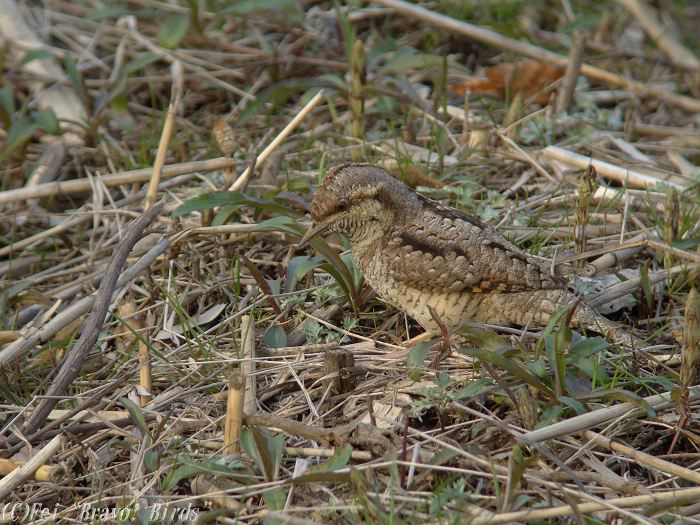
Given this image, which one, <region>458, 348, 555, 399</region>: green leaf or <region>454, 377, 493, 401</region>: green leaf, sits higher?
<region>458, 348, 555, 399</region>: green leaf

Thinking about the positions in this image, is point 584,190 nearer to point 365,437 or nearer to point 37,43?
point 365,437

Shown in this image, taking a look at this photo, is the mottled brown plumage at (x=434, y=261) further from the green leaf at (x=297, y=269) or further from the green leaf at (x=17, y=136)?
the green leaf at (x=17, y=136)

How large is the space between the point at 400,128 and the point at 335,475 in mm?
3348

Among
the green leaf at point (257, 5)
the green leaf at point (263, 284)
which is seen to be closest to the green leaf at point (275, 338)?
the green leaf at point (263, 284)

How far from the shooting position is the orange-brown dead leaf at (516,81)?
242 inches

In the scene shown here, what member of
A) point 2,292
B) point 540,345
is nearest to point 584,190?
point 540,345

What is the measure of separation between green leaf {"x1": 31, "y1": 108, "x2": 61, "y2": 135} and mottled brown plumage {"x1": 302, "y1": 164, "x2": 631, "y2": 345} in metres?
2.49

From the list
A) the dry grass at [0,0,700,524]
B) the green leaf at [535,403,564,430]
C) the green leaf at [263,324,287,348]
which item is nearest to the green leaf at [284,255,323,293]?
the dry grass at [0,0,700,524]

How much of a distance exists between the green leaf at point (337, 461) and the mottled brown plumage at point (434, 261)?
0.90 metres

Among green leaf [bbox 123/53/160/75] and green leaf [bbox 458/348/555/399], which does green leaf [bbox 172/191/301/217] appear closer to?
green leaf [bbox 458/348/555/399]

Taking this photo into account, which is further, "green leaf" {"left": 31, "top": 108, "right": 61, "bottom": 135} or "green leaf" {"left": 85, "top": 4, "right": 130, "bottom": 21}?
"green leaf" {"left": 85, "top": 4, "right": 130, "bottom": 21}

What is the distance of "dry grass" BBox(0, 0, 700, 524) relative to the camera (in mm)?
3330

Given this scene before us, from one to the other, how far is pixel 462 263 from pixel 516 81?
2.76 meters

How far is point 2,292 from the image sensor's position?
4.83 m
